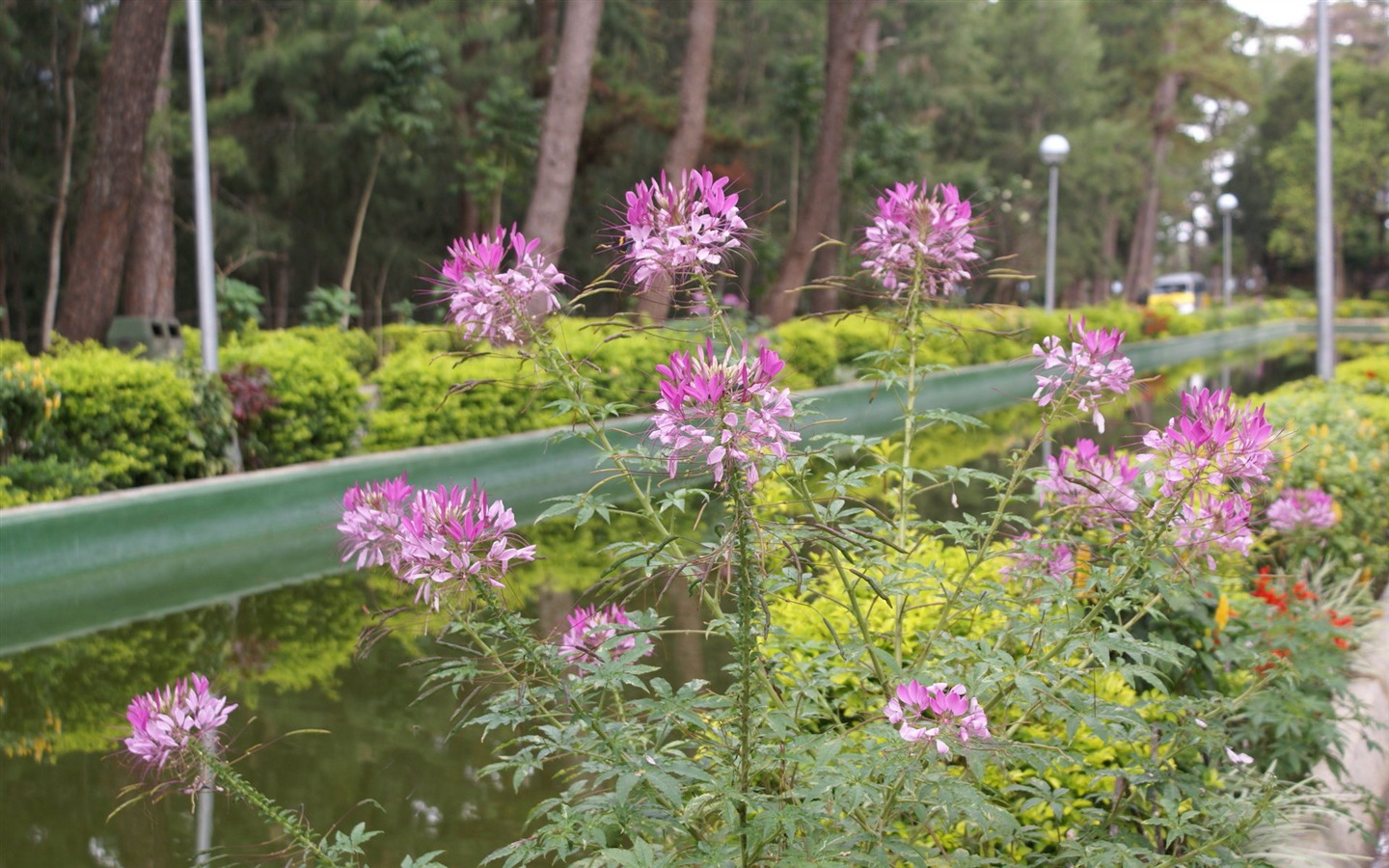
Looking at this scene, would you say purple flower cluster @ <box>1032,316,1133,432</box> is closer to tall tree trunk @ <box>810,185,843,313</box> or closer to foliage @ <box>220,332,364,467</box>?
foliage @ <box>220,332,364,467</box>

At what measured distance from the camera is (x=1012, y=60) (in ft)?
104

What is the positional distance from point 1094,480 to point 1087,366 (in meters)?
0.49

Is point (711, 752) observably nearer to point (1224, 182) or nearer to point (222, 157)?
point (222, 157)

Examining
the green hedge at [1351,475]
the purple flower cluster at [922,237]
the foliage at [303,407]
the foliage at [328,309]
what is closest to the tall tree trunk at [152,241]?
the foliage at [328,309]

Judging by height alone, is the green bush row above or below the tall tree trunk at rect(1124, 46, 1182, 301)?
below

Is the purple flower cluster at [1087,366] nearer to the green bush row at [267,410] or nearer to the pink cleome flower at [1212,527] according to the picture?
the pink cleome flower at [1212,527]

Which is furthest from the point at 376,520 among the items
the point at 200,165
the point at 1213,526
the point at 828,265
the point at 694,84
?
the point at 828,265

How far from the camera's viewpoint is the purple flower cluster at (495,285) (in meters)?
1.99

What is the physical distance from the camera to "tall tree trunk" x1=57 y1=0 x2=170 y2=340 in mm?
10727

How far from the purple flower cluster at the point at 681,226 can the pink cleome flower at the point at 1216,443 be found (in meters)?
0.76

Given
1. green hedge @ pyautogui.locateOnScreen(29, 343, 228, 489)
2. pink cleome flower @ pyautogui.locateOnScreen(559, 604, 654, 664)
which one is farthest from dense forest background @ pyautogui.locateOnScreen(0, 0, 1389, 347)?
pink cleome flower @ pyautogui.locateOnScreen(559, 604, 654, 664)

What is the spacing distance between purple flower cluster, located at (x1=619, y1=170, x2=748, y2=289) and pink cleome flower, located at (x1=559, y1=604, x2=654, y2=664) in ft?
1.86

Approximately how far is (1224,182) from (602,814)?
188 feet

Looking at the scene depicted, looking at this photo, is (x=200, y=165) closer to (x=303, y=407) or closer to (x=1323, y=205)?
(x=303, y=407)
